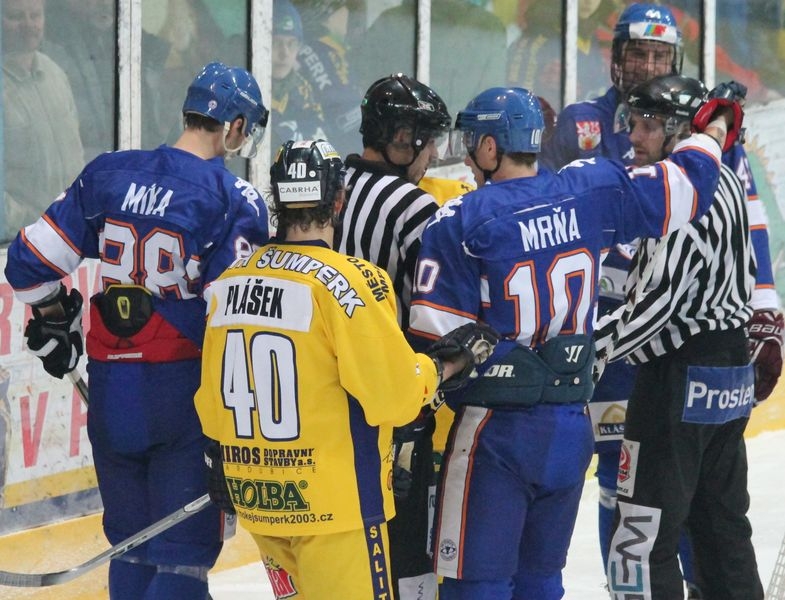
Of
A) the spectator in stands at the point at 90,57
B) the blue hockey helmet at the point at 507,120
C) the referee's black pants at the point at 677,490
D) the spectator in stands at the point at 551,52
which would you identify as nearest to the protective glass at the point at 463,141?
the blue hockey helmet at the point at 507,120

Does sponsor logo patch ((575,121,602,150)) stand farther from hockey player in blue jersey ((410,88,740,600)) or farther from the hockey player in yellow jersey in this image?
the hockey player in yellow jersey

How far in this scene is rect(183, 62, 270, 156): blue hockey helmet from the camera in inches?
133

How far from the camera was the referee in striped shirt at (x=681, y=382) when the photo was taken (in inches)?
140

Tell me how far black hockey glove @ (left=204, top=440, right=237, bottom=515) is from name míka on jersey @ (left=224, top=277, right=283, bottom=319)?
0.35 meters

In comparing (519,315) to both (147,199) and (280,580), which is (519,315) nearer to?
(280,580)

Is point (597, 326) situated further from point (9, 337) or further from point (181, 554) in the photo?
point (9, 337)

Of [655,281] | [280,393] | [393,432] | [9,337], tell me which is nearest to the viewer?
[280,393]

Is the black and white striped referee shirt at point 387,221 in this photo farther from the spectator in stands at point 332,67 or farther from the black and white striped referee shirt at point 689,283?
the spectator in stands at point 332,67

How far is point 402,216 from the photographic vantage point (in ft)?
11.1

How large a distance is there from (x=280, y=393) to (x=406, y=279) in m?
0.68

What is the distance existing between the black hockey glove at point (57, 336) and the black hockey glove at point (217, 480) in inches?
26.8

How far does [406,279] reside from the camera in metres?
3.41

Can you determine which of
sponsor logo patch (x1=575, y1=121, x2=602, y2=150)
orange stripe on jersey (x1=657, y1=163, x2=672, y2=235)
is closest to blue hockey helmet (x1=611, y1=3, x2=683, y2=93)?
sponsor logo patch (x1=575, y1=121, x2=602, y2=150)


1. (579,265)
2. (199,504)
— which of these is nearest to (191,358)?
(199,504)
